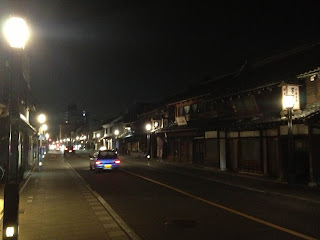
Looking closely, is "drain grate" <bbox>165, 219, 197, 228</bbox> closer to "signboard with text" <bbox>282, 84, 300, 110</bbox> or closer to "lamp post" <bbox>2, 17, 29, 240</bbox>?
"lamp post" <bbox>2, 17, 29, 240</bbox>

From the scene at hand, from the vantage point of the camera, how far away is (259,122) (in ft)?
73.4

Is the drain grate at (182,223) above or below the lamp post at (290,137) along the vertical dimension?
below

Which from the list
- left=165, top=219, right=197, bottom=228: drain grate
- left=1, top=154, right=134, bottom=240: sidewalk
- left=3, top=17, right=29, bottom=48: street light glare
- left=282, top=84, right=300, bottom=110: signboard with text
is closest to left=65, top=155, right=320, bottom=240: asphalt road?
left=165, top=219, right=197, bottom=228: drain grate

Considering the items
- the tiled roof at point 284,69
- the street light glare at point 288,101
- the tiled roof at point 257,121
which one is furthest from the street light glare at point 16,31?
the tiled roof at point 284,69

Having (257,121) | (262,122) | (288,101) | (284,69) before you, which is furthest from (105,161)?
(288,101)

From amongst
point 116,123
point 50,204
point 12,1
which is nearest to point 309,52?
point 50,204

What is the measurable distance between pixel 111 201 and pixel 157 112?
3603 centimetres

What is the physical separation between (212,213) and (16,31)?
8020 millimetres

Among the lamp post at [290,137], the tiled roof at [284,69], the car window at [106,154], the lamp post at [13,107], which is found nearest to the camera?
the lamp post at [13,107]

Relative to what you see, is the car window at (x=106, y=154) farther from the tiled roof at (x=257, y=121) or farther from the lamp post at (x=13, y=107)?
the lamp post at (x=13, y=107)

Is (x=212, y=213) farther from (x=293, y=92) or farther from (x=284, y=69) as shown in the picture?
(x=284, y=69)

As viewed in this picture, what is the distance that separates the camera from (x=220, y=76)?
1721 inches

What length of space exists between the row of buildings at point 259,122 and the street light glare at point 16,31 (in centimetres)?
1452

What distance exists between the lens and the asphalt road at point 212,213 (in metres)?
9.22
